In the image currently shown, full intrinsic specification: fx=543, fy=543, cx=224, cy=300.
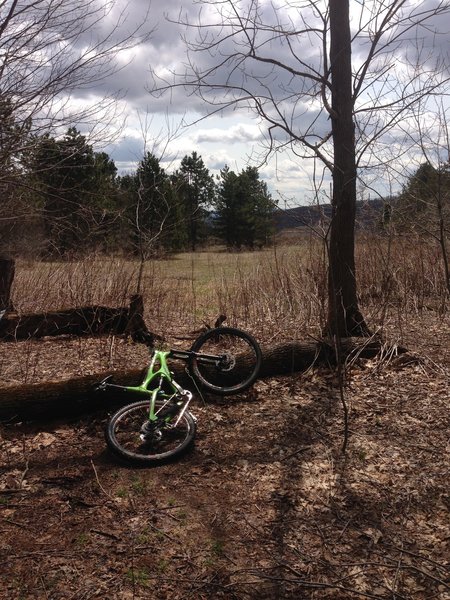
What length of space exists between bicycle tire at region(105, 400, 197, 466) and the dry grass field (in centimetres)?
→ 10

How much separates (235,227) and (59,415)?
131ft

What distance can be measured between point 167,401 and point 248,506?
1.11 m

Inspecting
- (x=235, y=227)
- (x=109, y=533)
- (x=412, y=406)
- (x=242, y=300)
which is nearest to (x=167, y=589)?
(x=109, y=533)

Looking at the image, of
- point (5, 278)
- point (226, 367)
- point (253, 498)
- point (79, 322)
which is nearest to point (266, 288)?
point (79, 322)

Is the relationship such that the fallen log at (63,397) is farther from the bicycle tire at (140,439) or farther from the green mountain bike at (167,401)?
the bicycle tire at (140,439)

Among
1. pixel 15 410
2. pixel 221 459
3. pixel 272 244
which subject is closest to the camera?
pixel 221 459

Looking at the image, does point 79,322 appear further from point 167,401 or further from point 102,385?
point 167,401

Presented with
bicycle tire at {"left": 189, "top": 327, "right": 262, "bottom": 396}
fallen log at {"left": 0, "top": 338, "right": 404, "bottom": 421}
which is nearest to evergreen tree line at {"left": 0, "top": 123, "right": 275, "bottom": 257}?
bicycle tire at {"left": 189, "top": 327, "right": 262, "bottom": 396}

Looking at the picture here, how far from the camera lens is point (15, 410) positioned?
435 centimetres

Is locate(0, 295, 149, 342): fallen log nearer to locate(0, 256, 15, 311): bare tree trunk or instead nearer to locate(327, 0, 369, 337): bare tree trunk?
locate(0, 256, 15, 311): bare tree trunk

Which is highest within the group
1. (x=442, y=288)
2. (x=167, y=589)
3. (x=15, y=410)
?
(x=442, y=288)

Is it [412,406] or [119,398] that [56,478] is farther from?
[412,406]

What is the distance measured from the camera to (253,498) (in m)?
3.45

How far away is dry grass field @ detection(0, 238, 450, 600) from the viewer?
2.69 m
